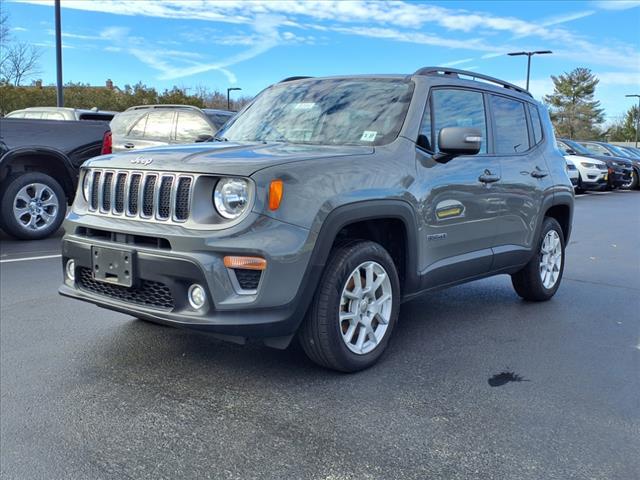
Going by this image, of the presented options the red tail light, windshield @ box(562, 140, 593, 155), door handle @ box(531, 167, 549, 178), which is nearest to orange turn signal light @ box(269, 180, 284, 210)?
door handle @ box(531, 167, 549, 178)

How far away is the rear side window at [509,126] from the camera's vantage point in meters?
5.07

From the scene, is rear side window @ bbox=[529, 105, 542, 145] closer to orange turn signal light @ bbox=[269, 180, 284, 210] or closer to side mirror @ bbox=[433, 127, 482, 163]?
side mirror @ bbox=[433, 127, 482, 163]

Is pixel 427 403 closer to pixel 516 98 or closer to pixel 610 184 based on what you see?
pixel 516 98

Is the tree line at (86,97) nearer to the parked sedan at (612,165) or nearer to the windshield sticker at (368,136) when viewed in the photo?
the parked sedan at (612,165)

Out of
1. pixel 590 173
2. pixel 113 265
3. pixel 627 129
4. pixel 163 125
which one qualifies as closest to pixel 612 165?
pixel 590 173

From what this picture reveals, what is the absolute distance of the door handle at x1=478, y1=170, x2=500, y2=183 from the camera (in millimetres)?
4611

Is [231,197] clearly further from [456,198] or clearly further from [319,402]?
[456,198]

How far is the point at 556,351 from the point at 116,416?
9.52 feet

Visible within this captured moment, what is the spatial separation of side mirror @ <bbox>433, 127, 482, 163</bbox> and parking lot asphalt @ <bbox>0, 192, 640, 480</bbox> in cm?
135

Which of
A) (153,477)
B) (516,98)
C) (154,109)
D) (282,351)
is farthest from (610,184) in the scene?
(153,477)

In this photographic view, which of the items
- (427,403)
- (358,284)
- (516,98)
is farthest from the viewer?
(516,98)

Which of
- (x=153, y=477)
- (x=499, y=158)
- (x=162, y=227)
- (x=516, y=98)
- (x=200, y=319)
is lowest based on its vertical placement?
(x=153, y=477)

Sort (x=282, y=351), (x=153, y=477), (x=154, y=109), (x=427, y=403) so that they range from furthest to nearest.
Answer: (x=154, y=109) < (x=282, y=351) < (x=427, y=403) < (x=153, y=477)

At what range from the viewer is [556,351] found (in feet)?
14.4
